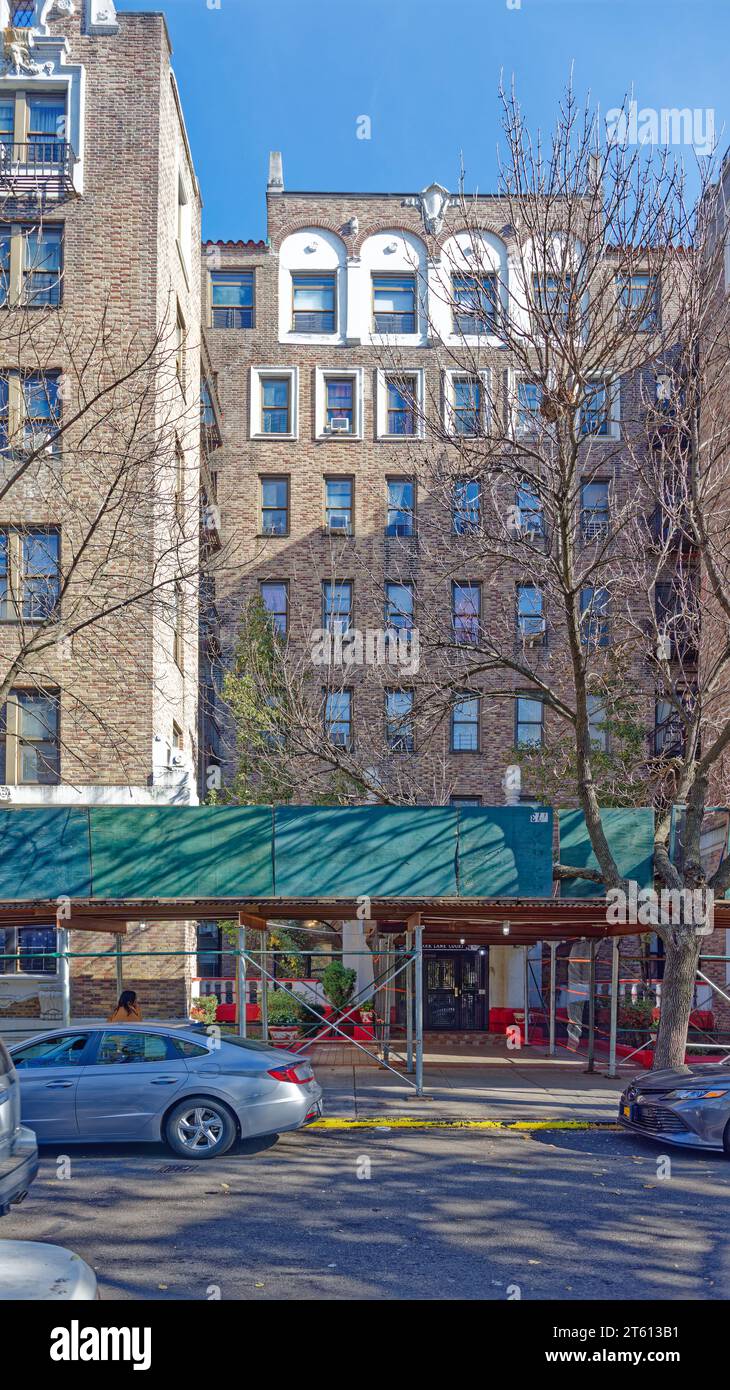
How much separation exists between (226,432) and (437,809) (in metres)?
A: 18.2

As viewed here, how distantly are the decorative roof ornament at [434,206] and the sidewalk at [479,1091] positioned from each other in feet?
71.4

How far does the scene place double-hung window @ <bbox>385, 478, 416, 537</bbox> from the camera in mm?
30703

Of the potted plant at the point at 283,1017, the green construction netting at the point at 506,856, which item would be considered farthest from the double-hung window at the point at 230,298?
the green construction netting at the point at 506,856

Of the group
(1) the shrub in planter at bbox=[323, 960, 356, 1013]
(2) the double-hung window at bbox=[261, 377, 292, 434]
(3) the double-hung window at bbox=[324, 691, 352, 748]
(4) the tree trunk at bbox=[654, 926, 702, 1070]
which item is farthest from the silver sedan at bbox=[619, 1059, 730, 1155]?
(2) the double-hung window at bbox=[261, 377, 292, 434]

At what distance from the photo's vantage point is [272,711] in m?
23.7

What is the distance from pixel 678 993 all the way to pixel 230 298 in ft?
78.7

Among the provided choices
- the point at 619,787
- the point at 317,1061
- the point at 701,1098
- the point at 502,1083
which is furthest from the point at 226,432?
the point at 701,1098

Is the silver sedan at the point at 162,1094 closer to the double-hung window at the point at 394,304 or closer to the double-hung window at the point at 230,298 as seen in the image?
the double-hung window at the point at 394,304

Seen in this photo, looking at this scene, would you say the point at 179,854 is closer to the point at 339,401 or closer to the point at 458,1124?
the point at 458,1124

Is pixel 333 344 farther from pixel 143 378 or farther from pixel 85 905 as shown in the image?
pixel 85 905

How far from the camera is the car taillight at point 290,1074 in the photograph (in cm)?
1184

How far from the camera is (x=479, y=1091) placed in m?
16.7

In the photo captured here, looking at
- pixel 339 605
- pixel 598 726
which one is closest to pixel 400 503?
pixel 339 605

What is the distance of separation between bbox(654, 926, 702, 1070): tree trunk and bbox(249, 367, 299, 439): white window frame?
65.6 feet
